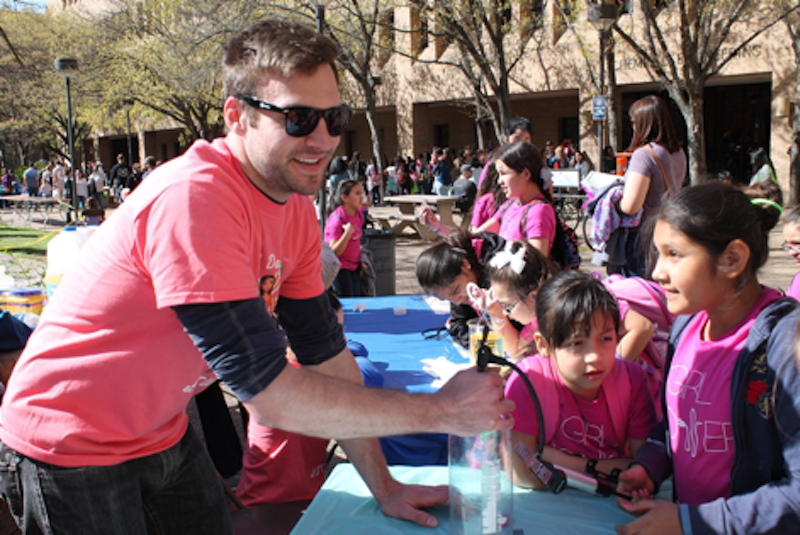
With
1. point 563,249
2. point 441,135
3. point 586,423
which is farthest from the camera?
point 441,135

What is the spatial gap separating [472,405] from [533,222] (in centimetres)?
271

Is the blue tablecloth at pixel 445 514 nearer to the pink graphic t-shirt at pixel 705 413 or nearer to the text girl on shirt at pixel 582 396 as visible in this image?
the text girl on shirt at pixel 582 396

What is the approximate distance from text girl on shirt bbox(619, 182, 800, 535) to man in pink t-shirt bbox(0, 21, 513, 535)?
586 mm

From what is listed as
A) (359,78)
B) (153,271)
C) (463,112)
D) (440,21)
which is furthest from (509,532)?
(463,112)

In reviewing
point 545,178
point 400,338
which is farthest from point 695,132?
point 400,338

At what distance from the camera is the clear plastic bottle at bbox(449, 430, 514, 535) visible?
65.8 inches

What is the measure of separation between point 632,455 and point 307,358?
105cm

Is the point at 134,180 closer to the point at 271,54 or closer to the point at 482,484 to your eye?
the point at 271,54

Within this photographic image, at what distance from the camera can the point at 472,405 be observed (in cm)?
145

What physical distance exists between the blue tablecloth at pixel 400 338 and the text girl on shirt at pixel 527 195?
2.58 feet

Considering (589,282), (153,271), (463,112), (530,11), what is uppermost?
(530,11)

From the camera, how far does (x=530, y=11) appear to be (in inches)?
804

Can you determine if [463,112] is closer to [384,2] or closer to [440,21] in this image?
[384,2]

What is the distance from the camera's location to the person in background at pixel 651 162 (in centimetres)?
416
